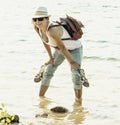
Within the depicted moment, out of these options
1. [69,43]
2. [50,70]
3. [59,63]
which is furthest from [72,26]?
[50,70]

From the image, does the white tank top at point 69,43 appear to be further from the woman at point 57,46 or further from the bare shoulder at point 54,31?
the bare shoulder at point 54,31

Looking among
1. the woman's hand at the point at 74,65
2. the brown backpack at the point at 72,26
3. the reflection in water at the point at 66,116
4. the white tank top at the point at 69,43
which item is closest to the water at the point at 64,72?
the reflection in water at the point at 66,116

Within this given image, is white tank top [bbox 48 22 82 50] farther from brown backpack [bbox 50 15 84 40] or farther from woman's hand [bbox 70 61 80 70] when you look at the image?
woman's hand [bbox 70 61 80 70]

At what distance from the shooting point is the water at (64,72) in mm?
8609

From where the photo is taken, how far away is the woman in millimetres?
8117

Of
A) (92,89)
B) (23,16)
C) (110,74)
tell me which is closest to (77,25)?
(92,89)

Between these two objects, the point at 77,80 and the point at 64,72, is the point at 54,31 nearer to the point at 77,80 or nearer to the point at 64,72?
the point at 77,80

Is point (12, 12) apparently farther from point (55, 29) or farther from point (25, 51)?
point (55, 29)

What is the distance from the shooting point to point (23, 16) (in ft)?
80.0

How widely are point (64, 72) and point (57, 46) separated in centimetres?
380

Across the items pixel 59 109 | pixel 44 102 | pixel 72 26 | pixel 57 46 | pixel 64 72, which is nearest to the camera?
pixel 57 46

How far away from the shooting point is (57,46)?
834 cm

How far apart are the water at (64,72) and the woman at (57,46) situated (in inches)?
19.7

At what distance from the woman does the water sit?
1.64 ft
